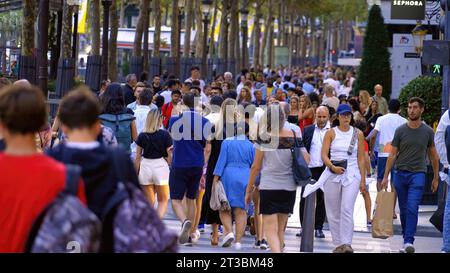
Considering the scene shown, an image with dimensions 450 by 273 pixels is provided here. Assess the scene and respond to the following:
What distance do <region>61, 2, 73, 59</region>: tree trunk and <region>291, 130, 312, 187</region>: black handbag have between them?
1731 cm

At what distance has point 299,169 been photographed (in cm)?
1245

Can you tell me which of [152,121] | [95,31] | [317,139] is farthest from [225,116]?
[95,31]

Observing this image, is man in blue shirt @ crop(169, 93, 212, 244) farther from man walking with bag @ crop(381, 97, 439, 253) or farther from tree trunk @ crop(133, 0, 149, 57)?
tree trunk @ crop(133, 0, 149, 57)

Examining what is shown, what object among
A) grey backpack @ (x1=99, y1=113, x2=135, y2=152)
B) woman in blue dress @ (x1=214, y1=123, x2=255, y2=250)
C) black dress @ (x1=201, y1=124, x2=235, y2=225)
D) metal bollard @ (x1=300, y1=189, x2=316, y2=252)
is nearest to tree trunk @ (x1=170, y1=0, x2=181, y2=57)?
black dress @ (x1=201, y1=124, x2=235, y2=225)

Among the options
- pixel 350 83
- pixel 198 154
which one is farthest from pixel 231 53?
pixel 198 154

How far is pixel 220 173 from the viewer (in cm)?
1435

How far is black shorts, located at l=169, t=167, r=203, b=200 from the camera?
1483 centimetres

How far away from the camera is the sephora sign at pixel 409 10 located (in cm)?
2965

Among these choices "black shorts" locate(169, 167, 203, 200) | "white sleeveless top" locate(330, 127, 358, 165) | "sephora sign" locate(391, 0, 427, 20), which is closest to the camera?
"white sleeveless top" locate(330, 127, 358, 165)

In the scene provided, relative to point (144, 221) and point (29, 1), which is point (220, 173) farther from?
point (29, 1)

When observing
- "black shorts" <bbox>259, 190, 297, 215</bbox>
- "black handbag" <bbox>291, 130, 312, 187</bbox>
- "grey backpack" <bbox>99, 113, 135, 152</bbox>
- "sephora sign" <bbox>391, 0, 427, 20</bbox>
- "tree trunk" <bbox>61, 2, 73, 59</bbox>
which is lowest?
"black shorts" <bbox>259, 190, 297, 215</bbox>

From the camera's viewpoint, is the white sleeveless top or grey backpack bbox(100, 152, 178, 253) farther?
the white sleeveless top
